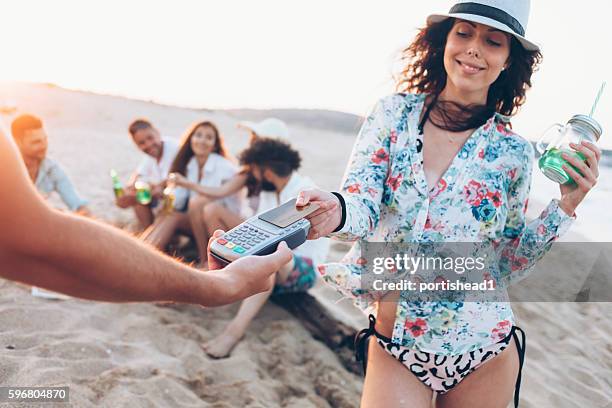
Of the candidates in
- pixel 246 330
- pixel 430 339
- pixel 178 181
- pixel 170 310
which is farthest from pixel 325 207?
pixel 178 181

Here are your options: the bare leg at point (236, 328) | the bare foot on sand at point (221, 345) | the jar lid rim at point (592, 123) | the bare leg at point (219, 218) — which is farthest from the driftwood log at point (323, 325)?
the jar lid rim at point (592, 123)

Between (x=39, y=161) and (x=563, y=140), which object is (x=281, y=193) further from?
(x=563, y=140)

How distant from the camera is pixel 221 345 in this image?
130 inches

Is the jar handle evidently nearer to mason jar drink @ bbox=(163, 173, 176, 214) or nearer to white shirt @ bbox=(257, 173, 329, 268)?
white shirt @ bbox=(257, 173, 329, 268)

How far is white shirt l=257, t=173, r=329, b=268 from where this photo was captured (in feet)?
13.4

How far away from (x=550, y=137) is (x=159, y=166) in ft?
13.4

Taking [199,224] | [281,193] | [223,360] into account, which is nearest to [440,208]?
[223,360]

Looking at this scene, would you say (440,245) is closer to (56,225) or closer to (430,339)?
(430,339)

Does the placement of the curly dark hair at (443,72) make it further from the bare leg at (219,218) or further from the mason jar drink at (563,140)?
the bare leg at (219,218)

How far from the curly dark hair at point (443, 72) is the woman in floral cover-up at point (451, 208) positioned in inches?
1.5

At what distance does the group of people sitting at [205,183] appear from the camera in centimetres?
408

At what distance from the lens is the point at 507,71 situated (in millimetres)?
2186

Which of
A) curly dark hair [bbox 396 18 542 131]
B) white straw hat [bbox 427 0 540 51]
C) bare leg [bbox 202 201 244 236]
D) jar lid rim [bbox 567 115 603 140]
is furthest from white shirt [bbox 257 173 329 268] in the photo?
jar lid rim [bbox 567 115 603 140]

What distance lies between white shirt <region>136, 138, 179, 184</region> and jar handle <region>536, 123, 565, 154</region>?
12.9ft
